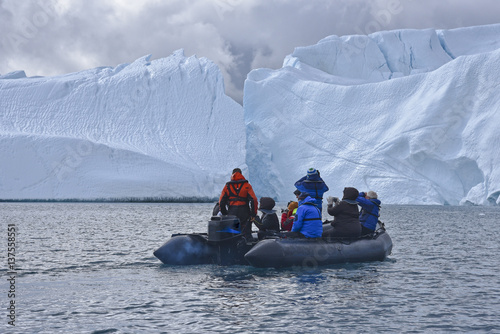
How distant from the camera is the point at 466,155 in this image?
4150 cm

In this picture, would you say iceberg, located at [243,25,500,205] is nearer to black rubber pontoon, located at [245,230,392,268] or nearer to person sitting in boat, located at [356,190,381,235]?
person sitting in boat, located at [356,190,381,235]

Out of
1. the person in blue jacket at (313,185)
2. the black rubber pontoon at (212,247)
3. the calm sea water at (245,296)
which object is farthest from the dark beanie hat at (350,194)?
the black rubber pontoon at (212,247)

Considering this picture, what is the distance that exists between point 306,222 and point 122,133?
127ft

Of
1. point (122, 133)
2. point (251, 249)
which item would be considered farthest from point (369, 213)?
point (122, 133)

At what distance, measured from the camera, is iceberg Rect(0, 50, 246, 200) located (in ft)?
136

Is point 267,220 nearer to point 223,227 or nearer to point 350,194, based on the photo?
point 223,227

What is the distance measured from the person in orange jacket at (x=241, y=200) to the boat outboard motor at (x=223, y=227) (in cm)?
24

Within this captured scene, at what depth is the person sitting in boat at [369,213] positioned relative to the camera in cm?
1159

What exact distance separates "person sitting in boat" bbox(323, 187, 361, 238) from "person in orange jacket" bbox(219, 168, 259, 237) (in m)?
1.49

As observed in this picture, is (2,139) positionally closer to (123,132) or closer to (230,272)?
(123,132)

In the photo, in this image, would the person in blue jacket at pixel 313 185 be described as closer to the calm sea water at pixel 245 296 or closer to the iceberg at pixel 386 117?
the calm sea water at pixel 245 296

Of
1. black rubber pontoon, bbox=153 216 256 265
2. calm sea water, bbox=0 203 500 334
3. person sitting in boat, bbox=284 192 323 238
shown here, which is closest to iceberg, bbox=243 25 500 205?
calm sea water, bbox=0 203 500 334

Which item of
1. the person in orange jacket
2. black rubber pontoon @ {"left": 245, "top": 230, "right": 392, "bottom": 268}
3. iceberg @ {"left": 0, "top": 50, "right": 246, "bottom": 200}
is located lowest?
black rubber pontoon @ {"left": 245, "top": 230, "right": 392, "bottom": 268}

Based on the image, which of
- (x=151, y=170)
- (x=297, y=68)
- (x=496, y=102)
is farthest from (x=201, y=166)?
(x=496, y=102)
